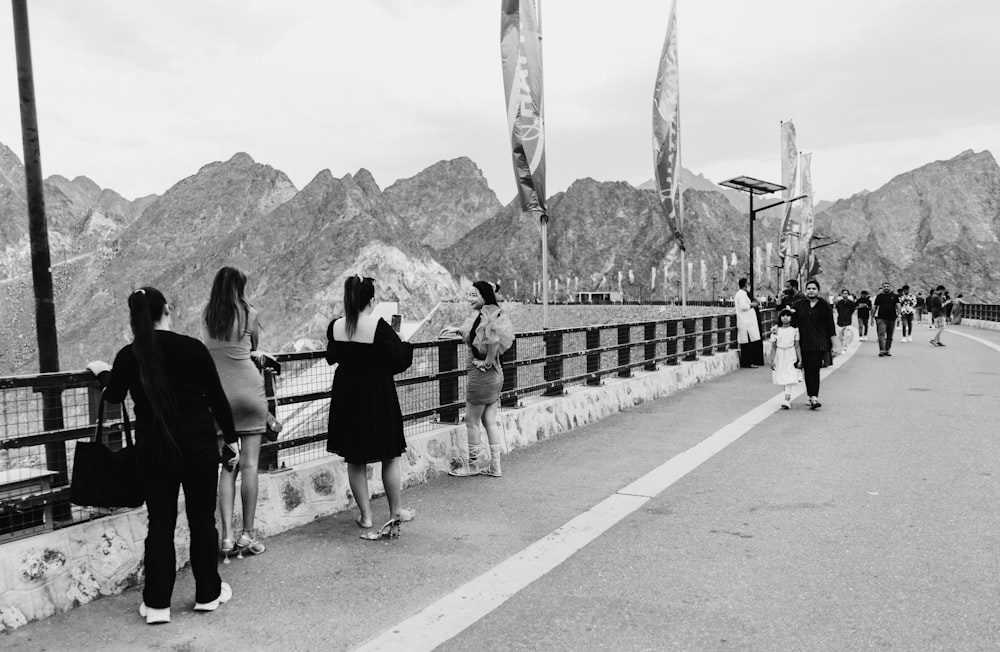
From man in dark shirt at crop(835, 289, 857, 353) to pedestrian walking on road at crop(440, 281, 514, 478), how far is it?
57.1 feet

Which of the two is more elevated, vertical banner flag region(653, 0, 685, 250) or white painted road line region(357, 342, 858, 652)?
vertical banner flag region(653, 0, 685, 250)

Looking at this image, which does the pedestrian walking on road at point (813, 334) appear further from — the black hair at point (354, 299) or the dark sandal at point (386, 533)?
the black hair at point (354, 299)

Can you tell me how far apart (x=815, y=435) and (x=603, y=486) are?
3.58 m

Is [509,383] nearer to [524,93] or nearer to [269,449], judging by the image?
[269,449]

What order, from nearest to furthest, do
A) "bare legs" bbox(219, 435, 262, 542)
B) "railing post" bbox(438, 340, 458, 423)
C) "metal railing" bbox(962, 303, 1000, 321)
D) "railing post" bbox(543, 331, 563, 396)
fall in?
"bare legs" bbox(219, 435, 262, 542)
"railing post" bbox(438, 340, 458, 423)
"railing post" bbox(543, 331, 563, 396)
"metal railing" bbox(962, 303, 1000, 321)

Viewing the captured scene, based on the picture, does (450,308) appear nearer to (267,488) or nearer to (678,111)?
(678,111)

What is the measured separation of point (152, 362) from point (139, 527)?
128 centimetres

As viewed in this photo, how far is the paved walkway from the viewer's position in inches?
158

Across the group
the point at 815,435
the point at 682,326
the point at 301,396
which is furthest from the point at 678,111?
the point at 301,396

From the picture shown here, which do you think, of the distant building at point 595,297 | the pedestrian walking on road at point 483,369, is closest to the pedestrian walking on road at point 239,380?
the pedestrian walking on road at point 483,369

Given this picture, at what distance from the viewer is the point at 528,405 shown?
9.66m

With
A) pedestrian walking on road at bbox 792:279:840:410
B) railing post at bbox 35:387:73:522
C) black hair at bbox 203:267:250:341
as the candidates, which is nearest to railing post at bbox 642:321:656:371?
pedestrian walking on road at bbox 792:279:840:410

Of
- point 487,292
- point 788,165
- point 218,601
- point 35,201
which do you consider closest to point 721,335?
point 487,292

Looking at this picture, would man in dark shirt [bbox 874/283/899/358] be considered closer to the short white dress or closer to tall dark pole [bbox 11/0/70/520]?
the short white dress
